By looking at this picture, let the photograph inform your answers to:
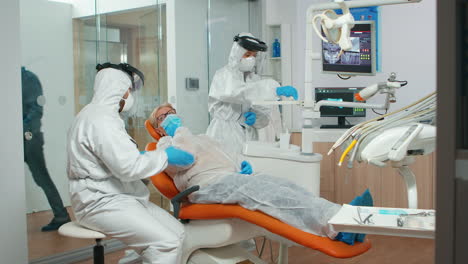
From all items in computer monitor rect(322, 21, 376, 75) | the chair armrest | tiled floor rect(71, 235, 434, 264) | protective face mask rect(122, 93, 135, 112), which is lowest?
tiled floor rect(71, 235, 434, 264)

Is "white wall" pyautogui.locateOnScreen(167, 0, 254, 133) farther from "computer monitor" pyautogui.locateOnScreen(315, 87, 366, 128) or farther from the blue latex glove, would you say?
the blue latex glove

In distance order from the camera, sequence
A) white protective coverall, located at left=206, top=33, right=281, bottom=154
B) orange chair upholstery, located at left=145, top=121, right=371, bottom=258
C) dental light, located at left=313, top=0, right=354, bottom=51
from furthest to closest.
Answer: white protective coverall, located at left=206, top=33, right=281, bottom=154, orange chair upholstery, located at left=145, top=121, right=371, bottom=258, dental light, located at left=313, top=0, right=354, bottom=51

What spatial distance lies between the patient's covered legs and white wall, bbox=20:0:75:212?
1365 millimetres

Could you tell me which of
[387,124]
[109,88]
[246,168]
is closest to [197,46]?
[246,168]

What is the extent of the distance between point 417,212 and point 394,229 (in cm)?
25

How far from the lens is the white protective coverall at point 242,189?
6.75ft

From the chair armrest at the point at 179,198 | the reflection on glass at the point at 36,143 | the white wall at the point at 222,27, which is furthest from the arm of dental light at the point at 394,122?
the white wall at the point at 222,27

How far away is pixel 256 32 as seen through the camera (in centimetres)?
510

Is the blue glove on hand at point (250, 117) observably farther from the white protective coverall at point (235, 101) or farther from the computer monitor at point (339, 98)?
the computer monitor at point (339, 98)

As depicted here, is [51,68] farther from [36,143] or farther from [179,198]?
[179,198]

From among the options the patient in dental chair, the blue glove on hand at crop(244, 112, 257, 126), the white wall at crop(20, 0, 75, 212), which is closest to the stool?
the patient in dental chair

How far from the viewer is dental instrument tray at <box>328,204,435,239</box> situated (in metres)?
1.30

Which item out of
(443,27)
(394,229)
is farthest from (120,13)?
(443,27)

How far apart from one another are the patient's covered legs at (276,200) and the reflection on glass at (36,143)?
1.35 m
